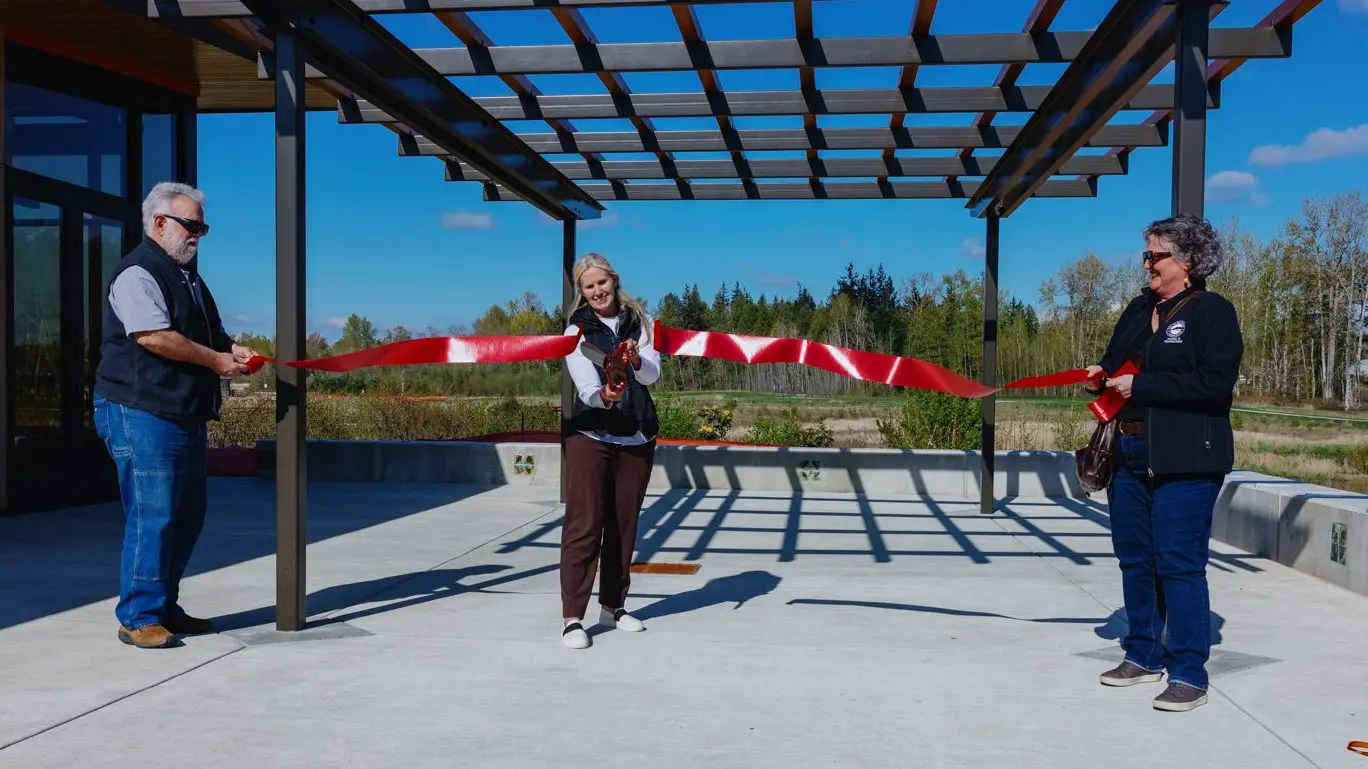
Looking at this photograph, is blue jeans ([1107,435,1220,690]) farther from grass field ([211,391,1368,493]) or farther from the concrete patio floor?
grass field ([211,391,1368,493])

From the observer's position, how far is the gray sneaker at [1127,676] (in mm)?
4270

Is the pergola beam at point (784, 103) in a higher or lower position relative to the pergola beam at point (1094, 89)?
higher

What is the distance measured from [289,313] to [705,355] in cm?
202

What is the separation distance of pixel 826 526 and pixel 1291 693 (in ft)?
16.5

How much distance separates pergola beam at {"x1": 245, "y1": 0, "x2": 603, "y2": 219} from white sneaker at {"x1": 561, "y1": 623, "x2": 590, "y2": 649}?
297 cm

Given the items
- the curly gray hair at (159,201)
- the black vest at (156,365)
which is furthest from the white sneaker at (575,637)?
the curly gray hair at (159,201)

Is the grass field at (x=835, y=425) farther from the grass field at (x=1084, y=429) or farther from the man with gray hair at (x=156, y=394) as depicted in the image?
the man with gray hair at (x=156, y=394)

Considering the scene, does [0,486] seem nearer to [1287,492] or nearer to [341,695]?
[341,695]

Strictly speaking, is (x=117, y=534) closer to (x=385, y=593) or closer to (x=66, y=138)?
(x=385, y=593)

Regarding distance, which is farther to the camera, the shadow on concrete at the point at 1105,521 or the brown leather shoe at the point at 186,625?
the shadow on concrete at the point at 1105,521

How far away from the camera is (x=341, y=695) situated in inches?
160

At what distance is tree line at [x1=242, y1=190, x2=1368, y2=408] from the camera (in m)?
29.7

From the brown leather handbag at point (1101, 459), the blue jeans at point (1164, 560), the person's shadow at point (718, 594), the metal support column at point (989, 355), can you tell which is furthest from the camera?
the metal support column at point (989, 355)

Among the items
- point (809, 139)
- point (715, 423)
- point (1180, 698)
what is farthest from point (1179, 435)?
point (715, 423)
